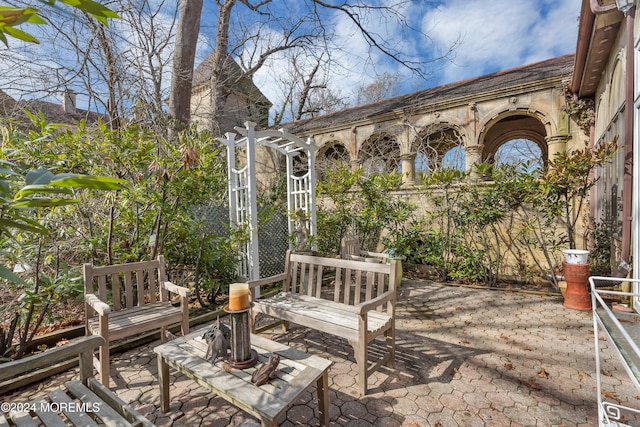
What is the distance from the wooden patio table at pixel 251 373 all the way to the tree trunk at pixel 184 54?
5.12m

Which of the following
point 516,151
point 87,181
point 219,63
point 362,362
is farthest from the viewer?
point 516,151

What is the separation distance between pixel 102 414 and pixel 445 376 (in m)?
2.57

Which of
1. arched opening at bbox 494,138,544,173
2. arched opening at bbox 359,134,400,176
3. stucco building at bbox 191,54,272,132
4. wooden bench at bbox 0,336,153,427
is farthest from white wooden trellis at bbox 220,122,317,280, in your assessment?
arched opening at bbox 494,138,544,173

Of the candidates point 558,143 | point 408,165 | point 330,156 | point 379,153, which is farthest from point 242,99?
point 558,143

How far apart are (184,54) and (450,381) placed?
23.5ft

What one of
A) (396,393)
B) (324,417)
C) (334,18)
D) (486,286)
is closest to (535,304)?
(486,286)

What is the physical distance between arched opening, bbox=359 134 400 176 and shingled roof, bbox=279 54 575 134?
3.17 feet

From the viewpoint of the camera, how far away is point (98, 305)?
2.50 m

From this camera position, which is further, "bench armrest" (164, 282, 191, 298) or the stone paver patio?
"bench armrest" (164, 282, 191, 298)

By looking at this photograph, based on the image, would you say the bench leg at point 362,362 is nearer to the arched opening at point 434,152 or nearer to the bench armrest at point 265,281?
the bench armrest at point 265,281

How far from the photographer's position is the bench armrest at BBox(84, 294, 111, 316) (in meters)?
2.45

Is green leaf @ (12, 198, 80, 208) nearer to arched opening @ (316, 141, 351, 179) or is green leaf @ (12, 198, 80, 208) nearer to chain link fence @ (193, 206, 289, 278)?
chain link fence @ (193, 206, 289, 278)

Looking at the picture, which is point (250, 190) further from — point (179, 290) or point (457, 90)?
point (457, 90)

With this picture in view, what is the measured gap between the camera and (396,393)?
2.47 m
